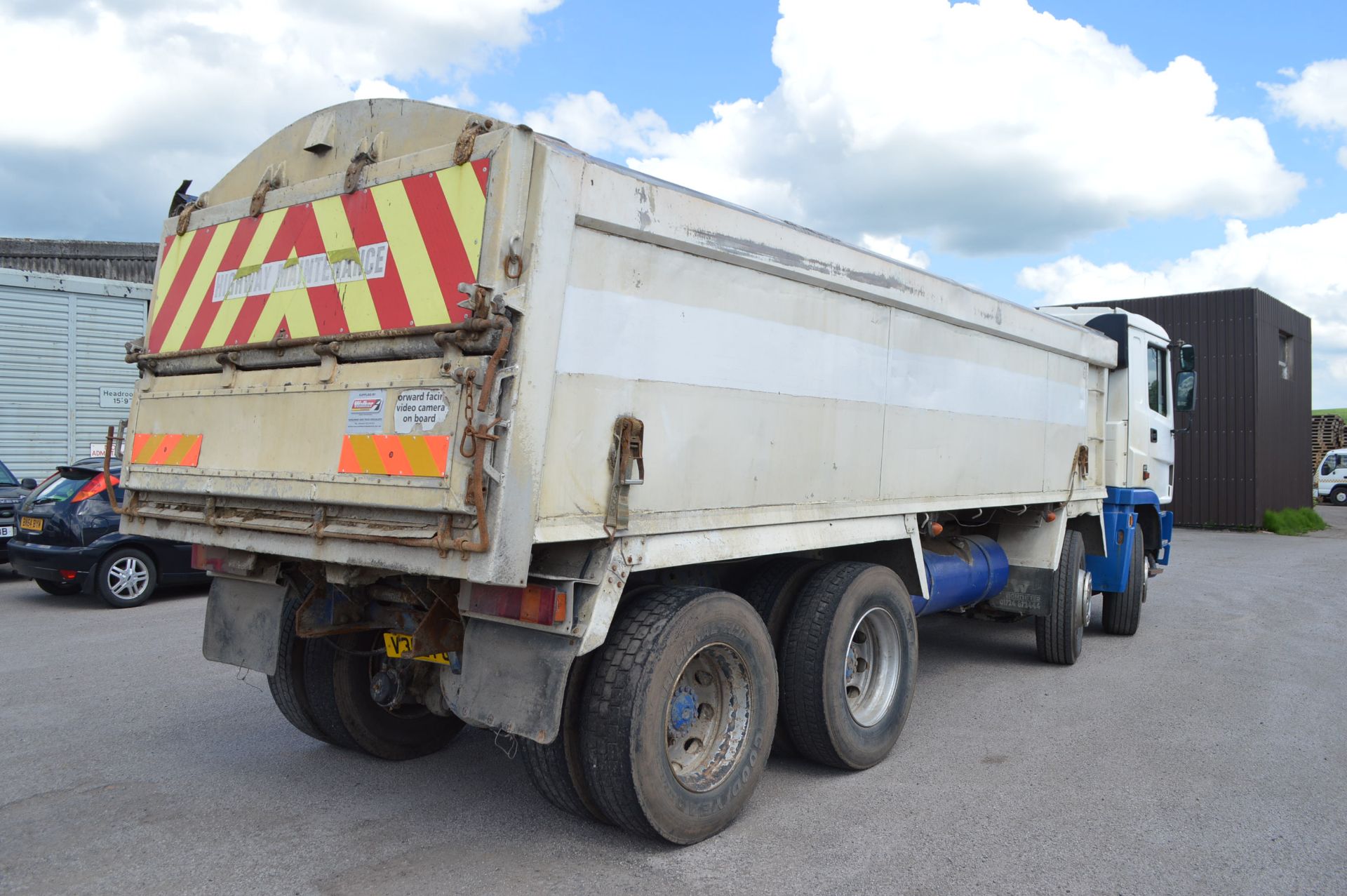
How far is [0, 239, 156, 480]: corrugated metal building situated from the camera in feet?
45.8

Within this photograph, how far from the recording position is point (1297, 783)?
4.84 meters

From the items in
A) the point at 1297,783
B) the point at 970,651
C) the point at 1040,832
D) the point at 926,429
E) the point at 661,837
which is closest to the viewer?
the point at 661,837

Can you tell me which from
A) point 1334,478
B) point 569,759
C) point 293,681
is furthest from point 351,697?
point 1334,478

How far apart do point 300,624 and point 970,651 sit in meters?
5.73

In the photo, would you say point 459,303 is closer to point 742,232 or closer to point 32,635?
point 742,232

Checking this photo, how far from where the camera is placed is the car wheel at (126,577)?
9.69m

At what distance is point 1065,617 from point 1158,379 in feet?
11.0

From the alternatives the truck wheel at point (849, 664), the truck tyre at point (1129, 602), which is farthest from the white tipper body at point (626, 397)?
the truck tyre at point (1129, 602)

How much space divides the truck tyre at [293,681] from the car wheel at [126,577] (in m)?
5.95

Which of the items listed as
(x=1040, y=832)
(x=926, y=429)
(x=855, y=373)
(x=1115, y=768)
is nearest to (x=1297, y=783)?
(x=1115, y=768)

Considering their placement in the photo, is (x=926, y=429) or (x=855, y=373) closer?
(x=855, y=373)

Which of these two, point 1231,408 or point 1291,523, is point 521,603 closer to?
point 1231,408

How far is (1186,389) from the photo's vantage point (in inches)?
373

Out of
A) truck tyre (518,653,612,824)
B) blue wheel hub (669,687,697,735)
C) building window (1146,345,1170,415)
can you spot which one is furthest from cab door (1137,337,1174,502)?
truck tyre (518,653,612,824)
